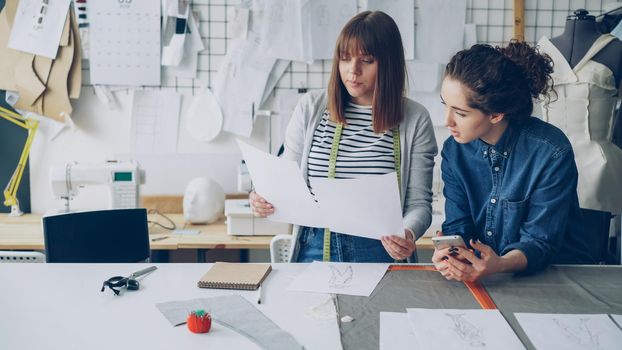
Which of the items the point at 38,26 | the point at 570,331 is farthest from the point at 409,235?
the point at 38,26

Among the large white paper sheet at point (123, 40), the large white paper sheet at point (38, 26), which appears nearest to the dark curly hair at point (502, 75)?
the large white paper sheet at point (123, 40)

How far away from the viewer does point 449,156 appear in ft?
5.36

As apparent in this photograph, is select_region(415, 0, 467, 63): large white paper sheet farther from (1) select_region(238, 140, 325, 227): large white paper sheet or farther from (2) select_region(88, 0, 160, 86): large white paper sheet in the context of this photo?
(1) select_region(238, 140, 325, 227): large white paper sheet

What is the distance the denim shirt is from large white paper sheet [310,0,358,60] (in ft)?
4.32

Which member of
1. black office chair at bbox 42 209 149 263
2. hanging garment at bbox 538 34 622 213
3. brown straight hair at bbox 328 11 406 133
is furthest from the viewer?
hanging garment at bbox 538 34 622 213

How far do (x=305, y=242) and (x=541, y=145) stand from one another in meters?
0.73

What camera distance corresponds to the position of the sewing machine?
2.41 metres

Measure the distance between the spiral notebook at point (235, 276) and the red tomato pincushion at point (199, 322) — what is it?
23 cm

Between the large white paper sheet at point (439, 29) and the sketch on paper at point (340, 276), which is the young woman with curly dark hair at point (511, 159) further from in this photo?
the large white paper sheet at point (439, 29)

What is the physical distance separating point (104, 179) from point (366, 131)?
4.05ft

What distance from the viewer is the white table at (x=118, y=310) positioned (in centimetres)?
115

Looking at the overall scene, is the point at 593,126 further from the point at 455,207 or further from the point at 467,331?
the point at 467,331

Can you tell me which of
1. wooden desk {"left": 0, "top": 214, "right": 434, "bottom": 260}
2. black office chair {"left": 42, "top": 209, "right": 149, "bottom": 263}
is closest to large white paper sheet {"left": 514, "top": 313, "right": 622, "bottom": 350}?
wooden desk {"left": 0, "top": 214, "right": 434, "bottom": 260}

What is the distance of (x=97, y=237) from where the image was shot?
188cm
